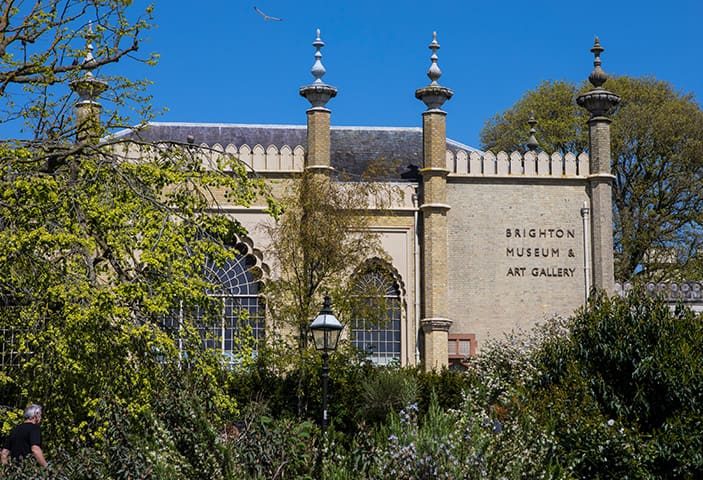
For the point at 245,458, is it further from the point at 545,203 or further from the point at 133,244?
the point at 545,203

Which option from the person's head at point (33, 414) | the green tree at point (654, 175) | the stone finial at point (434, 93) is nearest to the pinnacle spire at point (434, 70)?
the stone finial at point (434, 93)

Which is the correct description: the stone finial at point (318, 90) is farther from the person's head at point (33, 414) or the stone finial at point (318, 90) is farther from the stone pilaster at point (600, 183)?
the person's head at point (33, 414)

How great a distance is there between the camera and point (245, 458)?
11.0 meters

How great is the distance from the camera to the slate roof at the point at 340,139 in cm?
3681

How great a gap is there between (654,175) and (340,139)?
506 inches

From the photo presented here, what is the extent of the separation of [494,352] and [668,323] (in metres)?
13.3

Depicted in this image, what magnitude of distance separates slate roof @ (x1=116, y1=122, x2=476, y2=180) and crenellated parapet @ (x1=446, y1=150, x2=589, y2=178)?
192cm

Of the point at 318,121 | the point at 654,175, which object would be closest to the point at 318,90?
the point at 318,121

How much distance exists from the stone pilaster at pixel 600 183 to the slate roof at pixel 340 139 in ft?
12.6

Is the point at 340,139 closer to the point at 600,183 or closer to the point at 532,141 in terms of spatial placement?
the point at 532,141

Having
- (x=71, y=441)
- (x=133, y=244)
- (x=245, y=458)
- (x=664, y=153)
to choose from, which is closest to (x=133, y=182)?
(x=133, y=244)

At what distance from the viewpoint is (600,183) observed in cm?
3488

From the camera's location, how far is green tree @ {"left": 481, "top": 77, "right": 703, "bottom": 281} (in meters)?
42.8

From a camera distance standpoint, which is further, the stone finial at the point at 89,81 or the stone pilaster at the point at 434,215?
the stone pilaster at the point at 434,215
